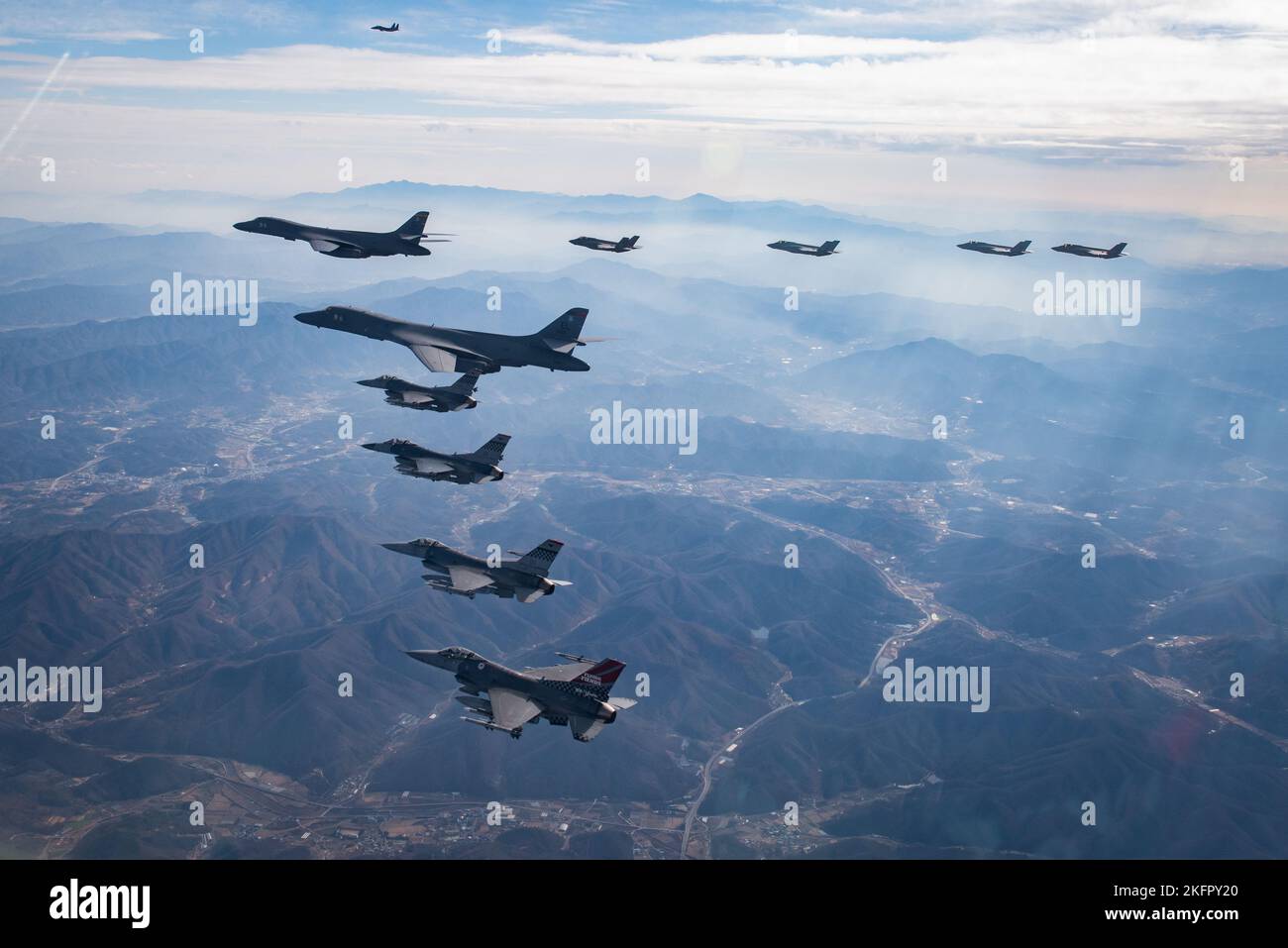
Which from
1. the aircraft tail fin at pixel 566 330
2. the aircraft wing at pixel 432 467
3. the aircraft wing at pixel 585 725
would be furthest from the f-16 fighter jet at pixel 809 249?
the aircraft wing at pixel 585 725

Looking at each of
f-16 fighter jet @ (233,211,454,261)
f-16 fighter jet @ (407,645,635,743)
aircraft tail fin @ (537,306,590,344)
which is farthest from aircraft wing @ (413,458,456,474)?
f-16 fighter jet @ (233,211,454,261)

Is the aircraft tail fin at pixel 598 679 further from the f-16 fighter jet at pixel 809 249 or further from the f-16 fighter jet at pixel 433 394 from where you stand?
the f-16 fighter jet at pixel 809 249

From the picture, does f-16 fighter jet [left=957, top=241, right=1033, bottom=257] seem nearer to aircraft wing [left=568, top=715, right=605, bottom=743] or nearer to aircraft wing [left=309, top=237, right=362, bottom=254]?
aircraft wing [left=309, top=237, right=362, bottom=254]

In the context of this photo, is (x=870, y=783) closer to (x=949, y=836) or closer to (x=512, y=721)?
(x=949, y=836)
